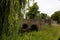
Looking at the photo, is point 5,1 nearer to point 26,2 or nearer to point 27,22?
point 26,2

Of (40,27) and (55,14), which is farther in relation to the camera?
(55,14)

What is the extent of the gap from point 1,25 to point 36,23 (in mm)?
→ 22486

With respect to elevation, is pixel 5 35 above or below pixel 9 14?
below

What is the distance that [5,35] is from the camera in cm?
782

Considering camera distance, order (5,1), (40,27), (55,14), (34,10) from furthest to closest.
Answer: (55,14), (34,10), (40,27), (5,1)

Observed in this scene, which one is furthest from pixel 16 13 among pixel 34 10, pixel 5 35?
pixel 34 10

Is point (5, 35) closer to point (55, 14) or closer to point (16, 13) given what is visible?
point (16, 13)

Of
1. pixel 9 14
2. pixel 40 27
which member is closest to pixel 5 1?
pixel 9 14

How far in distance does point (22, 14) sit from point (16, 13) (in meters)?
0.38

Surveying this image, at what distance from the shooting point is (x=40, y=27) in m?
29.7

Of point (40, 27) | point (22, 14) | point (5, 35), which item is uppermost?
point (22, 14)

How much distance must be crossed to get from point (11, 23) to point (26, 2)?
2.90 ft

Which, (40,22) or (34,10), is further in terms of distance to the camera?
(34,10)

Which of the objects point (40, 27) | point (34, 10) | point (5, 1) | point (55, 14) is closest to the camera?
point (5, 1)
